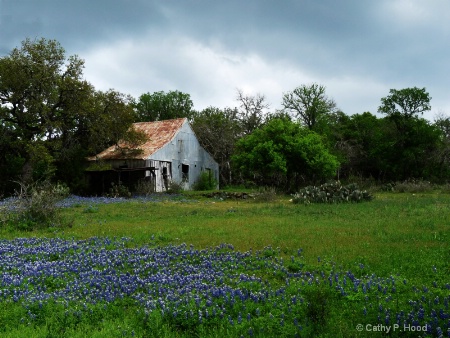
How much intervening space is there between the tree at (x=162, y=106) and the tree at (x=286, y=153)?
34.7 meters

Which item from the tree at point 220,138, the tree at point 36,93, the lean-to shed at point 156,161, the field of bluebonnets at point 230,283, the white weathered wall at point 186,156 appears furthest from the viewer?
the tree at point 220,138

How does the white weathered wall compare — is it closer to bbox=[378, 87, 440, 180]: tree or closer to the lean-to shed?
the lean-to shed

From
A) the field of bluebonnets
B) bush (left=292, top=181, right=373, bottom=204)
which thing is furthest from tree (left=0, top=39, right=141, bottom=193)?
the field of bluebonnets

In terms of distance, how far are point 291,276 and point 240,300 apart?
4.89ft

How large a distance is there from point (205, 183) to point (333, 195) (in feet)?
62.7

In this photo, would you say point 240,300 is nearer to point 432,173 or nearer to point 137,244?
point 137,244

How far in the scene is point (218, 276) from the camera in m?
7.31

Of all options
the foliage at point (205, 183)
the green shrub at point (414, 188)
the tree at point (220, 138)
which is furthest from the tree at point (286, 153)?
the tree at point (220, 138)

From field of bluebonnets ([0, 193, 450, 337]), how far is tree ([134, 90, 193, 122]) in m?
56.9

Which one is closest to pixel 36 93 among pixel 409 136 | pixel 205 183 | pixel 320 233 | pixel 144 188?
pixel 144 188

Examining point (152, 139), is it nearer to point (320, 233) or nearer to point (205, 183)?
point (205, 183)

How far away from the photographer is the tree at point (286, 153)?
1278 inches

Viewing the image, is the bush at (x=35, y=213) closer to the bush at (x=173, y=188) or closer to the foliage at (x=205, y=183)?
the bush at (x=173, y=188)

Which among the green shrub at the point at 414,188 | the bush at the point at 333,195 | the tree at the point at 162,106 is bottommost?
the green shrub at the point at 414,188
